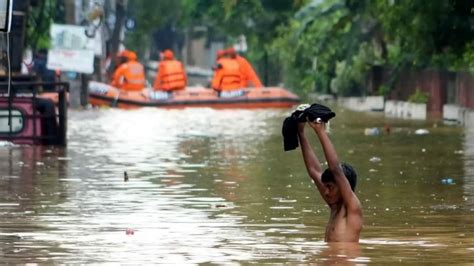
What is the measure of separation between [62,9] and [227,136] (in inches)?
834

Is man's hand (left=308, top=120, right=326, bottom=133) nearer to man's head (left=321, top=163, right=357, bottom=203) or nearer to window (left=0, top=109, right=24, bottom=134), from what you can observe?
man's head (left=321, top=163, right=357, bottom=203)

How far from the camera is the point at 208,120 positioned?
45.1 metres

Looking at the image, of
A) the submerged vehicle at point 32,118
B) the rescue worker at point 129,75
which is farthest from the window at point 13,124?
the rescue worker at point 129,75

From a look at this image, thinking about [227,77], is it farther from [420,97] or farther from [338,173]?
[338,173]

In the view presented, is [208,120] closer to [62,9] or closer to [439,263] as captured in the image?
[62,9]

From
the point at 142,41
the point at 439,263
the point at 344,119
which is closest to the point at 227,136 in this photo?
the point at 344,119

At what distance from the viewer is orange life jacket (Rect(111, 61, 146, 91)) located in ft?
192

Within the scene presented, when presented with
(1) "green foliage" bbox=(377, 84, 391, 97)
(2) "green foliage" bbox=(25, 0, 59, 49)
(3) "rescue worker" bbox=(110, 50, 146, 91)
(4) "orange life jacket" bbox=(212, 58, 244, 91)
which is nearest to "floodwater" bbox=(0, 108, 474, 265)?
(2) "green foliage" bbox=(25, 0, 59, 49)

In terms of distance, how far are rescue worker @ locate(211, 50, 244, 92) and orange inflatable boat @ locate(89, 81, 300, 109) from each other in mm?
347

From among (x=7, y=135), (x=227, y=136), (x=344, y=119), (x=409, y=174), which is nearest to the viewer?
(x=409, y=174)

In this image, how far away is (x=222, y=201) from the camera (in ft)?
62.9

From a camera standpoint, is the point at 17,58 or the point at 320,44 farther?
the point at 320,44

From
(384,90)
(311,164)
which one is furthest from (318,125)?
(384,90)

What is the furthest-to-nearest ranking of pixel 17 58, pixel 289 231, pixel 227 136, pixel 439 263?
pixel 227 136
pixel 17 58
pixel 289 231
pixel 439 263
